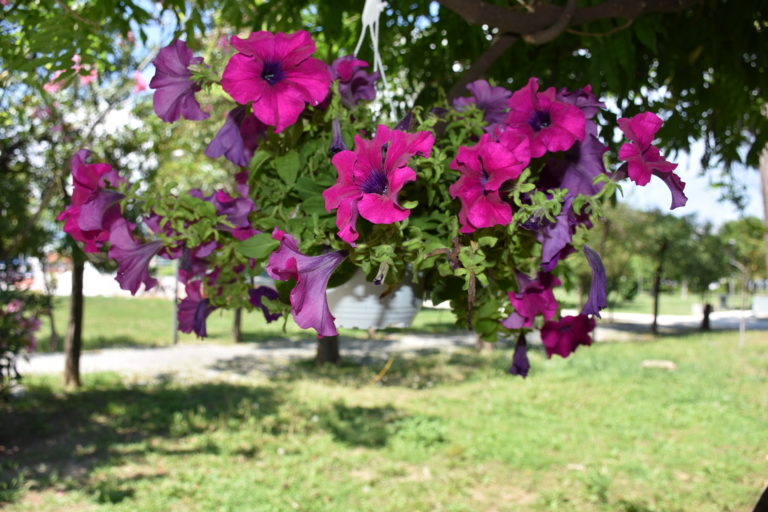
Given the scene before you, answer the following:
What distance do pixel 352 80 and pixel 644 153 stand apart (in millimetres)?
646

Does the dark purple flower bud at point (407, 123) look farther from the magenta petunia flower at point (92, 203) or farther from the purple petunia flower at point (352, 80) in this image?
the magenta petunia flower at point (92, 203)

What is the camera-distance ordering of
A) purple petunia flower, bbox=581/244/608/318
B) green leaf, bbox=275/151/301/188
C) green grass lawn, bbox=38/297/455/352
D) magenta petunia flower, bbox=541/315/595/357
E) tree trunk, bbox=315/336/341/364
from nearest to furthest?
purple petunia flower, bbox=581/244/608/318
green leaf, bbox=275/151/301/188
magenta petunia flower, bbox=541/315/595/357
tree trunk, bbox=315/336/341/364
green grass lawn, bbox=38/297/455/352

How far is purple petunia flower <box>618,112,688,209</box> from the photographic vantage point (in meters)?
1.06

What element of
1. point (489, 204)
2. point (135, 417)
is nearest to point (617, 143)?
point (489, 204)

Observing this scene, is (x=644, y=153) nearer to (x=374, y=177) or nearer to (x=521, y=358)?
(x=374, y=177)

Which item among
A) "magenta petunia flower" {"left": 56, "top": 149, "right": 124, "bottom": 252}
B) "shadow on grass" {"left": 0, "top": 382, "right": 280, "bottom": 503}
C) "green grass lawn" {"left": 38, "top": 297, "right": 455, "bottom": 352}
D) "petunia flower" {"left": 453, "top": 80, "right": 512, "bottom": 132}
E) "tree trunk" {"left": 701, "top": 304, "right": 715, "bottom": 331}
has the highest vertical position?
"petunia flower" {"left": 453, "top": 80, "right": 512, "bottom": 132}

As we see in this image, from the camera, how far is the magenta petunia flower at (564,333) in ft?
4.91

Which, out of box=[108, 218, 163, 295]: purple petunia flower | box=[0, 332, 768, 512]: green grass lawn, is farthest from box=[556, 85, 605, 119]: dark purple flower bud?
box=[0, 332, 768, 512]: green grass lawn

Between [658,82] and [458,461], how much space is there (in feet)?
12.7

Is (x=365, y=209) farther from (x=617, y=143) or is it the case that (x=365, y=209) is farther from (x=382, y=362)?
(x=382, y=362)

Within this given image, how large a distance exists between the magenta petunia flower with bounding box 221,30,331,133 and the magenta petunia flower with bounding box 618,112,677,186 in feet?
1.74

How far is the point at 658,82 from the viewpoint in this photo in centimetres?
255

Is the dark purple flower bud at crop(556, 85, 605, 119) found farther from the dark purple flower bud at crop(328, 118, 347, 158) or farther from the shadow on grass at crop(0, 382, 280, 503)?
the shadow on grass at crop(0, 382, 280, 503)

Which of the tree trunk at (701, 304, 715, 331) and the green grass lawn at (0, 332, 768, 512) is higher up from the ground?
the tree trunk at (701, 304, 715, 331)
